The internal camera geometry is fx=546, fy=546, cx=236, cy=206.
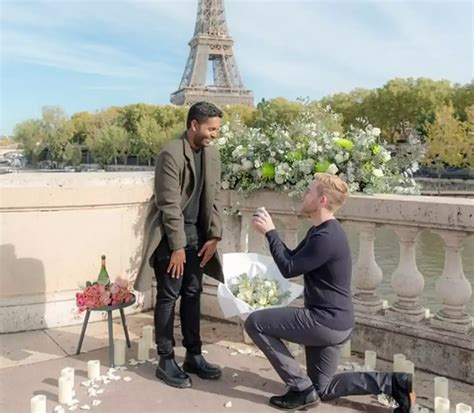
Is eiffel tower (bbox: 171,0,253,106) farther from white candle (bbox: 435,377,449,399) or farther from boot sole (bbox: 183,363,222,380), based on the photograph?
white candle (bbox: 435,377,449,399)

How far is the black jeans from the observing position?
11.5ft

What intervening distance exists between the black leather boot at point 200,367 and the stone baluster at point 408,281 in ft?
4.42

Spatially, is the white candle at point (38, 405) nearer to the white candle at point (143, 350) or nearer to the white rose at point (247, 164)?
the white candle at point (143, 350)

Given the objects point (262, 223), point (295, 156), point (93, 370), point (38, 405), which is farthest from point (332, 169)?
point (38, 405)

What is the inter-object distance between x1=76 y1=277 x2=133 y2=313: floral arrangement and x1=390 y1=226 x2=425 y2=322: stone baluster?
1.91 m

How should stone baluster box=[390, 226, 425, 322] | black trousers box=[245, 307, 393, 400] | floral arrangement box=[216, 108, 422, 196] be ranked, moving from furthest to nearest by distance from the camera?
floral arrangement box=[216, 108, 422, 196] → stone baluster box=[390, 226, 425, 322] → black trousers box=[245, 307, 393, 400]

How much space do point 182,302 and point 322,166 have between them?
1432 millimetres

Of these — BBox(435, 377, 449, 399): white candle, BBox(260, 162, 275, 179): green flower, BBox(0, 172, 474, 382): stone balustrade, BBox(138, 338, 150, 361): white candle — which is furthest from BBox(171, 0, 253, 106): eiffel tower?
BBox(435, 377, 449, 399): white candle

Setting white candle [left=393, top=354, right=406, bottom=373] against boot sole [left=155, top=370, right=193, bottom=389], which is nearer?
boot sole [left=155, top=370, right=193, bottom=389]

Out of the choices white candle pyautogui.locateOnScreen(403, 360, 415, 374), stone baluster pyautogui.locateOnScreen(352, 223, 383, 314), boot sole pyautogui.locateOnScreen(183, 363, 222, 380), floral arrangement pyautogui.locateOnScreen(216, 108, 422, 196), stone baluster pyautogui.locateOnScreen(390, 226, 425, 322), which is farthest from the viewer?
floral arrangement pyautogui.locateOnScreen(216, 108, 422, 196)

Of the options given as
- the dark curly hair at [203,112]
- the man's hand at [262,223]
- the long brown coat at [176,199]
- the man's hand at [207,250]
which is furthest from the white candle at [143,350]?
the dark curly hair at [203,112]

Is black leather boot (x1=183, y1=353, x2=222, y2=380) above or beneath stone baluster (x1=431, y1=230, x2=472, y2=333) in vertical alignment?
beneath

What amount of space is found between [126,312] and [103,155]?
6542 cm

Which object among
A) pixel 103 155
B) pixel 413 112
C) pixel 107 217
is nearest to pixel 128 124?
pixel 103 155
